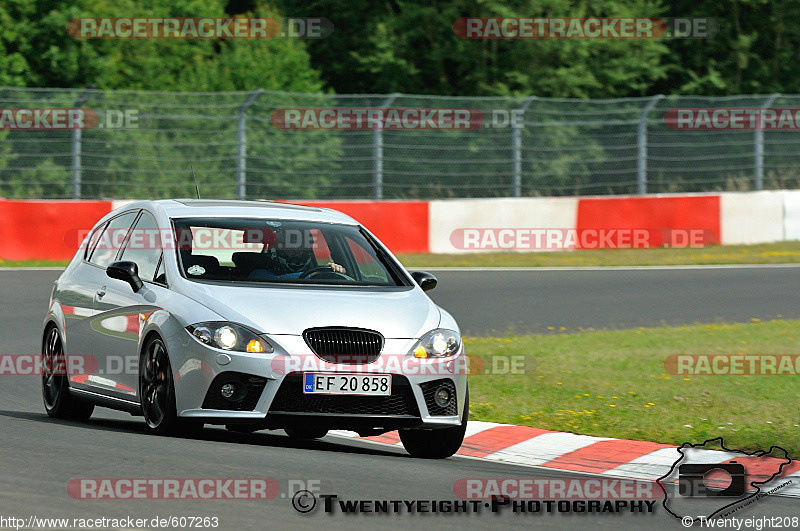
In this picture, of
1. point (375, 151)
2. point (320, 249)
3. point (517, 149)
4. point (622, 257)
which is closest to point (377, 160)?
point (375, 151)

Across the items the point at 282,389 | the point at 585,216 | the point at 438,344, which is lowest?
the point at 282,389

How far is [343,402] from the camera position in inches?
350

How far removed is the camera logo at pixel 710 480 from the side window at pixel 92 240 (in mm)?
4497

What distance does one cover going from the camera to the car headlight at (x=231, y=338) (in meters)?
8.84

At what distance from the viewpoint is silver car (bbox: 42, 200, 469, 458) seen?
8836mm

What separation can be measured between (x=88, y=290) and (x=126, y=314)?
2.77 feet

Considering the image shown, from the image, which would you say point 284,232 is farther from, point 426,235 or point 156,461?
point 426,235

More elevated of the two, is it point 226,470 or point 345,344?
point 345,344

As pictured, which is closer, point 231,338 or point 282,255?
point 231,338

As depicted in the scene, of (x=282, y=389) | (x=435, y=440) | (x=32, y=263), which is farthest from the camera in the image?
(x=32, y=263)

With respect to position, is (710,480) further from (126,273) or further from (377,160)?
(377,160)

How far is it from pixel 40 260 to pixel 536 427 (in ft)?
45.9

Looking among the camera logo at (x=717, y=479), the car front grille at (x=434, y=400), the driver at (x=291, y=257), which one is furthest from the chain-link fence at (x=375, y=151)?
the camera logo at (x=717, y=479)

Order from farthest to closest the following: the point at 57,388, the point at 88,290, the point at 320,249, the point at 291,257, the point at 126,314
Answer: the point at 57,388, the point at 320,249, the point at 88,290, the point at 291,257, the point at 126,314
